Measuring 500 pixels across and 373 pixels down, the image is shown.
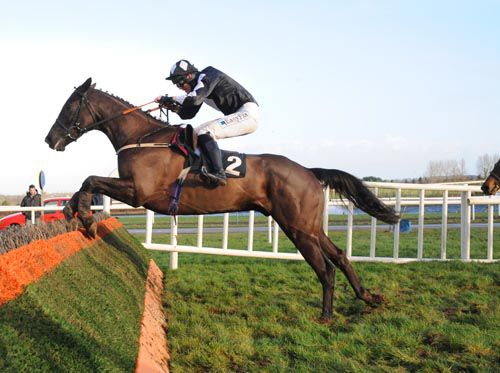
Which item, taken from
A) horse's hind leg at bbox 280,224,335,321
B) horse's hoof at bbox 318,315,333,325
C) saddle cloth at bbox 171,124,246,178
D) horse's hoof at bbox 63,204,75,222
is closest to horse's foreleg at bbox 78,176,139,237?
horse's hoof at bbox 63,204,75,222

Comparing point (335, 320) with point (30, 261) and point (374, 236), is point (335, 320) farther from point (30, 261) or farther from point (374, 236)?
point (30, 261)

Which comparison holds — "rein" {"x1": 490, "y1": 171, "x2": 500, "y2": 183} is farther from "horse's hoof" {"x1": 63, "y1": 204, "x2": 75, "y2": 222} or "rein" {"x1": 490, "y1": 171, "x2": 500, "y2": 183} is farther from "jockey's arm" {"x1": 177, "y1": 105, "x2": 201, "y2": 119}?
"horse's hoof" {"x1": 63, "y1": 204, "x2": 75, "y2": 222}

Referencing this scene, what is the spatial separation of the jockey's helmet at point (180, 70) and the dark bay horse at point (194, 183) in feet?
1.87

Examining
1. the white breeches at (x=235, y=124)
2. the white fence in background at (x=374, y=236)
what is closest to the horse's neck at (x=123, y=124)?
the white breeches at (x=235, y=124)

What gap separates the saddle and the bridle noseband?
100 cm

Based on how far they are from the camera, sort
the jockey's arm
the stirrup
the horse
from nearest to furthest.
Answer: the stirrup → the jockey's arm → the horse

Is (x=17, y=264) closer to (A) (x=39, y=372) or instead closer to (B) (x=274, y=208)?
(A) (x=39, y=372)

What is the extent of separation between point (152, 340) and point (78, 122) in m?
3.10

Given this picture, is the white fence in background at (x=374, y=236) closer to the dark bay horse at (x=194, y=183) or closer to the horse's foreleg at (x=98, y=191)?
the dark bay horse at (x=194, y=183)

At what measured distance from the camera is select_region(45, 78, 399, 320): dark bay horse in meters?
5.77

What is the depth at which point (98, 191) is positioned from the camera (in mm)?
5590

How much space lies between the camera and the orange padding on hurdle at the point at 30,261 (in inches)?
98.6

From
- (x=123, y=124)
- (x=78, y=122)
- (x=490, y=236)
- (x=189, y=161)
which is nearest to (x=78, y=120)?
(x=78, y=122)

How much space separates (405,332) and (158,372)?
93.7 inches
